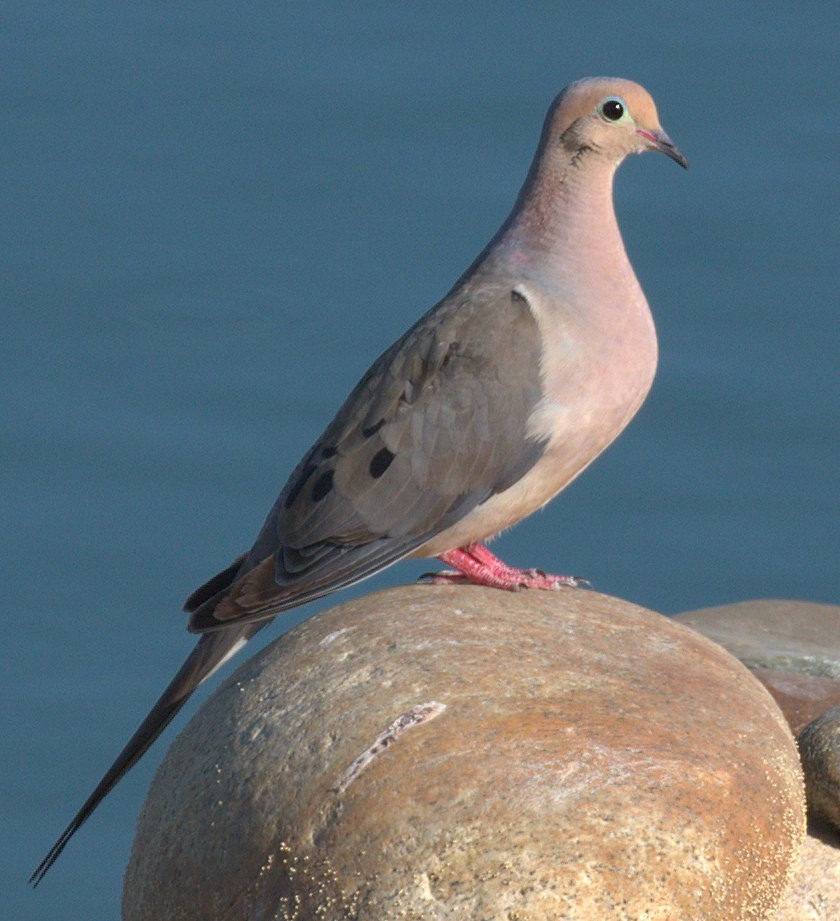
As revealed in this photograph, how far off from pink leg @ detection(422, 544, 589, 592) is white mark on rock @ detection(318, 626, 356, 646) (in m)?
0.58

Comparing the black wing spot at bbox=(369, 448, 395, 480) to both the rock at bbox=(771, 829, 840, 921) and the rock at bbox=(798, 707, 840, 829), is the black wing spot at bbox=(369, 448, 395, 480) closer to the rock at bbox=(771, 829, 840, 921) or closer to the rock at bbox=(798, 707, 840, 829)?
the rock at bbox=(798, 707, 840, 829)

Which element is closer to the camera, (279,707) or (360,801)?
(360,801)

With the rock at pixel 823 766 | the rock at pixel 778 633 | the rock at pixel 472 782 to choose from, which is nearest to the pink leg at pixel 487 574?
the rock at pixel 472 782

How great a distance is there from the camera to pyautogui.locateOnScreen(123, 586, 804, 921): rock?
15.2 feet

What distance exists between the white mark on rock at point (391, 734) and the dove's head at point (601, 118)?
186cm

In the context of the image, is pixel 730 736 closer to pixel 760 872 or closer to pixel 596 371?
pixel 760 872

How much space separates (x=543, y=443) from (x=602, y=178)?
0.84 metres

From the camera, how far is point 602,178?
237 inches

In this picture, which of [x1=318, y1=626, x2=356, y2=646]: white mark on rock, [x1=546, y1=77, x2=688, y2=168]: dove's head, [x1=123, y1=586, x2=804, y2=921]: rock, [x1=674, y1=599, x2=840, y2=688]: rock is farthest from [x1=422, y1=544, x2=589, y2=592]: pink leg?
[x1=546, y1=77, x2=688, y2=168]: dove's head

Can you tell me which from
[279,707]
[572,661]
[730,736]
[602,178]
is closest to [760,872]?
[730,736]

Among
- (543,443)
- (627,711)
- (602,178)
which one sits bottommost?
(627,711)

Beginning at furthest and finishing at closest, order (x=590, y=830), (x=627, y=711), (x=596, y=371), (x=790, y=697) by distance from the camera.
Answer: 1. (x=790, y=697)
2. (x=596, y=371)
3. (x=627, y=711)
4. (x=590, y=830)

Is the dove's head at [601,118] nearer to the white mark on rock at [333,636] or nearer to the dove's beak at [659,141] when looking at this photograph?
the dove's beak at [659,141]

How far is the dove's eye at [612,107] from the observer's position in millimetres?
5941
